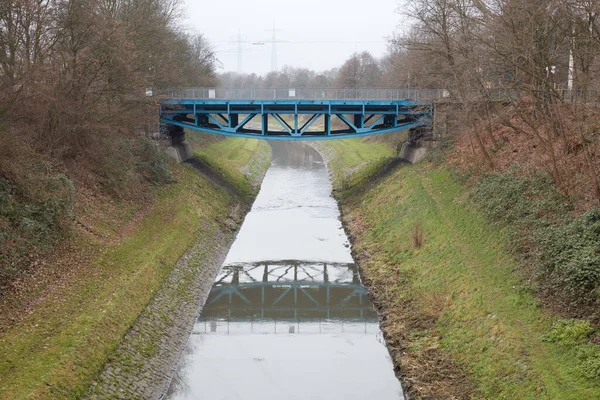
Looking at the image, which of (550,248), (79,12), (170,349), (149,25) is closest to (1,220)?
(170,349)

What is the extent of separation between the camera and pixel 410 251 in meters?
30.4

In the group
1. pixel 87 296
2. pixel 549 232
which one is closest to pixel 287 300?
pixel 87 296

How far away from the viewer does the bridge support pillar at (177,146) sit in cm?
4922

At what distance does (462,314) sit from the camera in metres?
22.1

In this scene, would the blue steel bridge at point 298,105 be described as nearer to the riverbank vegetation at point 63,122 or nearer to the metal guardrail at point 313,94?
the metal guardrail at point 313,94

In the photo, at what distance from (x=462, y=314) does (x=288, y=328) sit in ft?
22.6

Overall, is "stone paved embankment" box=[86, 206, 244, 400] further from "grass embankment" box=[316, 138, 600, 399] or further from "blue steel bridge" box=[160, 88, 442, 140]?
"blue steel bridge" box=[160, 88, 442, 140]

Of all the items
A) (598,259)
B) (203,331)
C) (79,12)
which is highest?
(79,12)

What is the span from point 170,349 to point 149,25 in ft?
100

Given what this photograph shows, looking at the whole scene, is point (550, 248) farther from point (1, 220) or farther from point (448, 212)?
point (1, 220)

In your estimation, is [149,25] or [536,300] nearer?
[536,300]

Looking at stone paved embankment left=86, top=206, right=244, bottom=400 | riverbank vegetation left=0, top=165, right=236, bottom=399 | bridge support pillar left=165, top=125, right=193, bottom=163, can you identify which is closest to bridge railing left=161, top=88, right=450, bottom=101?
bridge support pillar left=165, top=125, right=193, bottom=163

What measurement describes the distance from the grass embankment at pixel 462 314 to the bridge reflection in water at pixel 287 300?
1158 mm

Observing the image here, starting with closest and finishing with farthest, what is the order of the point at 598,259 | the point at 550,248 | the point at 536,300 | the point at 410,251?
the point at 598,259 → the point at 536,300 → the point at 550,248 → the point at 410,251
